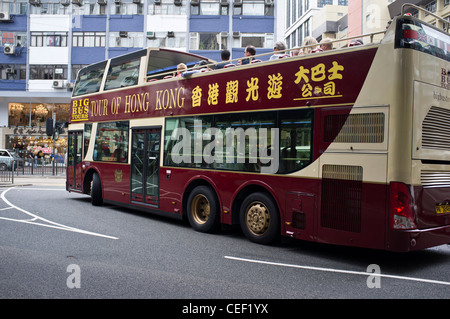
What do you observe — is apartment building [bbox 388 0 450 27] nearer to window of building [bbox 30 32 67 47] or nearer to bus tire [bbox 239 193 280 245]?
window of building [bbox 30 32 67 47]

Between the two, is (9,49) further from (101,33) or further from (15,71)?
(101,33)

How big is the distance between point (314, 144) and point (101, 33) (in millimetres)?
35030

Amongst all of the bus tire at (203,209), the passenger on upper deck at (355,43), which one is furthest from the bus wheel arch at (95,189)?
the passenger on upper deck at (355,43)

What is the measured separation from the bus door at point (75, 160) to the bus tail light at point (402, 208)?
10.1 meters

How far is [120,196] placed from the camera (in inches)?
445

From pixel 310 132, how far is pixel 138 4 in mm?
34620

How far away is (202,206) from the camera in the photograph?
29.4 feet

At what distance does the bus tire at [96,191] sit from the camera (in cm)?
1240

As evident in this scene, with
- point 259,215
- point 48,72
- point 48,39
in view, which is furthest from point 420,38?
point 48,39

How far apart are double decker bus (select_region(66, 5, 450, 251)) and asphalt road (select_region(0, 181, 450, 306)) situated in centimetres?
44

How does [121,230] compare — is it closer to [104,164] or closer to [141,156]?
[141,156]

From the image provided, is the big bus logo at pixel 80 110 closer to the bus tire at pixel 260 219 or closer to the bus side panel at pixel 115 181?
the bus side panel at pixel 115 181

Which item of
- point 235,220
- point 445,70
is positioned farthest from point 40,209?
point 445,70

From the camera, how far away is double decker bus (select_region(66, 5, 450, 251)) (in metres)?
5.73
